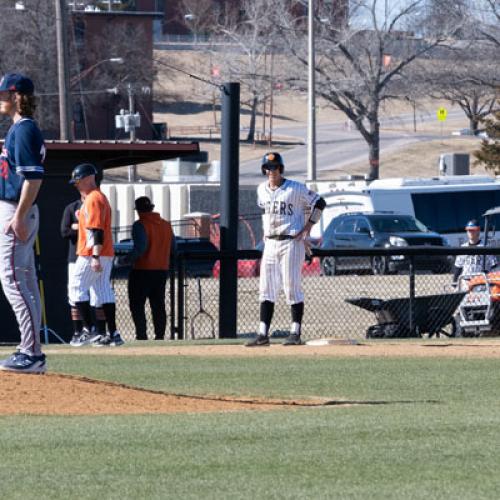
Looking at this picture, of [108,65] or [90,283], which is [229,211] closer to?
[90,283]

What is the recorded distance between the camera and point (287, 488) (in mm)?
5586

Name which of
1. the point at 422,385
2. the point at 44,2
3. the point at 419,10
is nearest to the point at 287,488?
the point at 422,385

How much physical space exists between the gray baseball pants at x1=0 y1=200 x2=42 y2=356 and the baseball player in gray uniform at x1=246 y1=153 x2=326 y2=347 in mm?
4261

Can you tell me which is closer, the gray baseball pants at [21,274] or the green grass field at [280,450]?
the green grass field at [280,450]

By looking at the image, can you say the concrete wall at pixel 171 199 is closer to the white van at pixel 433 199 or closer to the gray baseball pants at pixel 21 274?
the white van at pixel 433 199

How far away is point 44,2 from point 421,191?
37249 millimetres

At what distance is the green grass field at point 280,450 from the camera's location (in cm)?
562

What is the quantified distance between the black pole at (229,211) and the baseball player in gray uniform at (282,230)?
9.82ft

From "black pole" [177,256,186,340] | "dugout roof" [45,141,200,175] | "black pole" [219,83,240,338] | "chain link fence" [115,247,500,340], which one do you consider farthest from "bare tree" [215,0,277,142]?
"black pole" [177,256,186,340]

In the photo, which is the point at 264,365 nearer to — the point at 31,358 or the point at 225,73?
the point at 31,358

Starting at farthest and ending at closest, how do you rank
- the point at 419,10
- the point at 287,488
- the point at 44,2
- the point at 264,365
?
the point at 44,2
the point at 419,10
the point at 264,365
the point at 287,488

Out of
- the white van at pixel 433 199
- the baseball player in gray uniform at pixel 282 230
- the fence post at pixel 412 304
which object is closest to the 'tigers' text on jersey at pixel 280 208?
the baseball player in gray uniform at pixel 282 230

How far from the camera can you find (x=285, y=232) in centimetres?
1267

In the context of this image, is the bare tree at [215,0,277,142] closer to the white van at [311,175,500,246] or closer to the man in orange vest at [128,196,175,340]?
the white van at [311,175,500,246]
